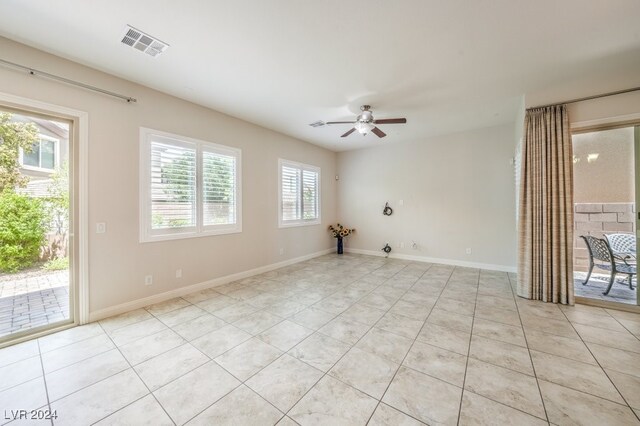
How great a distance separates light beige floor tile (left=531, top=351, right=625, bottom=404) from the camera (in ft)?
5.91

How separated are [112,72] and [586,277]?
743 centimetres

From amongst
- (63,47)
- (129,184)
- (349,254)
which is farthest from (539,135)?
(63,47)

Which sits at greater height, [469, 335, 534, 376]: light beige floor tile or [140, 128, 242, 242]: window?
[140, 128, 242, 242]: window

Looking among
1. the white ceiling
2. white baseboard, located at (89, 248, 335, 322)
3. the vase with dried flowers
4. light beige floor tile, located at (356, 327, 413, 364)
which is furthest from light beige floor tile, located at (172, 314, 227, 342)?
the vase with dried flowers

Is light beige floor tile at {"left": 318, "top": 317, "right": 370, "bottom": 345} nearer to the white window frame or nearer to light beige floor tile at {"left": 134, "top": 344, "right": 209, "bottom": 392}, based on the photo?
light beige floor tile at {"left": 134, "top": 344, "right": 209, "bottom": 392}

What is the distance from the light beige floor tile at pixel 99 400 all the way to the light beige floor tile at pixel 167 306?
1305 mm

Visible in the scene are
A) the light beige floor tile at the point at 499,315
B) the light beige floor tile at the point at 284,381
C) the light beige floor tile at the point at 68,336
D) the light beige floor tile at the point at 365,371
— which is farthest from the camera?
the light beige floor tile at the point at 499,315

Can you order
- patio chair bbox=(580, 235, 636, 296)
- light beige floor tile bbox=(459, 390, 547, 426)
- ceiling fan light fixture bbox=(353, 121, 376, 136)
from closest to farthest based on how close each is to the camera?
light beige floor tile bbox=(459, 390, 547, 426), patio chair bbox=(580, 235, 636, 296), ceiling fan light fixture bbox=(353, 121, 376, 136)

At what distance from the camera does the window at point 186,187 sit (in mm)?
3463

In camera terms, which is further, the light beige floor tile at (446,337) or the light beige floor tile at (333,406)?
the light beige floor tile at (446,337)

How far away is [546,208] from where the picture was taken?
11.4ft

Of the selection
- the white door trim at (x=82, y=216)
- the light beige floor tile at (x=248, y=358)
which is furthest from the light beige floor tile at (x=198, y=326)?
the white door trim at (x=82, y=216)

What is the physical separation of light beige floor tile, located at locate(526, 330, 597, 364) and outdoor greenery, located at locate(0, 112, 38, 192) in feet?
18.2

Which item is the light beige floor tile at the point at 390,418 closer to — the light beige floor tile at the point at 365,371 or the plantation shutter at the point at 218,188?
the light beige floor tile at the point at 365,371
